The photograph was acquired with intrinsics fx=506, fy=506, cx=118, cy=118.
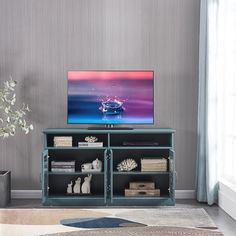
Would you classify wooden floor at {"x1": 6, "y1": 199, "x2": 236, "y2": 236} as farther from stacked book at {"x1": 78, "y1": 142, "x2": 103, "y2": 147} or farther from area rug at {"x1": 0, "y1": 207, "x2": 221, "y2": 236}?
stacked book at {"x1": 78, "y1": 142, "x2": 103, "y2": 147}

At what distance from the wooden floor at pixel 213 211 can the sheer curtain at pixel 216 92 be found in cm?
13

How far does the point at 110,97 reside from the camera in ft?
19.2

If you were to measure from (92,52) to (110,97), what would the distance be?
0.58 meters

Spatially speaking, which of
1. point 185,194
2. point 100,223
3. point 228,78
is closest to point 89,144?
point 100,223

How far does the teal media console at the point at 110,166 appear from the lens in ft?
18.4

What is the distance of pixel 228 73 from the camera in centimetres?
556

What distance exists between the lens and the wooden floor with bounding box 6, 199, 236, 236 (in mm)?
4634

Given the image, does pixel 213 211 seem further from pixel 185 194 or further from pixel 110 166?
pixel 110 166

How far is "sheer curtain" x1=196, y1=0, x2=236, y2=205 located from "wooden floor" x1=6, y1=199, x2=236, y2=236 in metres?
0.13

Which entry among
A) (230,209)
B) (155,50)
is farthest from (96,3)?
(230,209)

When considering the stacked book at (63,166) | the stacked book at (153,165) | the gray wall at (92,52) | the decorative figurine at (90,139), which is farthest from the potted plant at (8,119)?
the stacked book at (153,165)

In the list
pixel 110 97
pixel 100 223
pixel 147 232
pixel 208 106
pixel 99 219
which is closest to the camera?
pixel 147 232

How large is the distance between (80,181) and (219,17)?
242 centimetres

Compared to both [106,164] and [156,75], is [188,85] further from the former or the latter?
[106,164]
